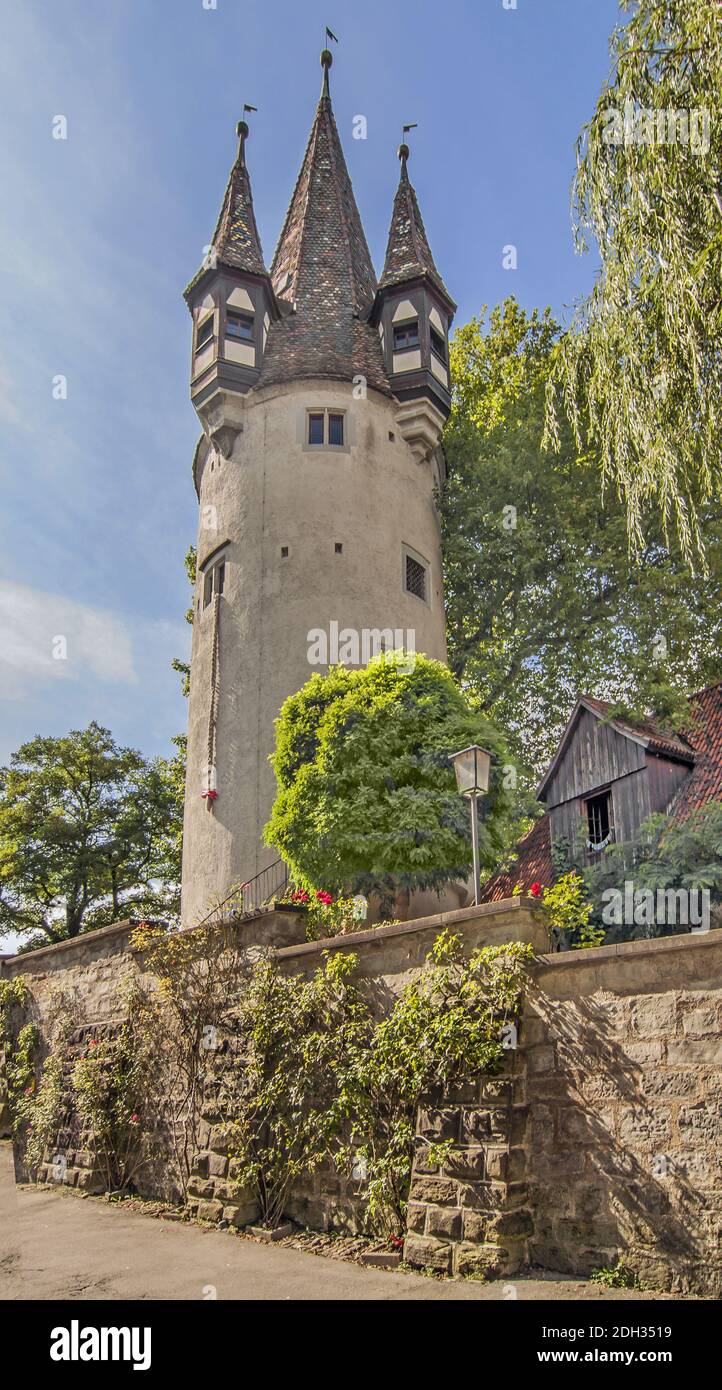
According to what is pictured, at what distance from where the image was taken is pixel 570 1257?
21.8ft

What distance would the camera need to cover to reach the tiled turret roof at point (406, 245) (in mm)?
24156

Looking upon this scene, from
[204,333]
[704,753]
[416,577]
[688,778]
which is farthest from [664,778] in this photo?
[204,333]

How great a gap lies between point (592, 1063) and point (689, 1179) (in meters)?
0.97

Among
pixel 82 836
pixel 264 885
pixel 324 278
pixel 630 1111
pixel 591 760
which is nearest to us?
pixel 630 1111

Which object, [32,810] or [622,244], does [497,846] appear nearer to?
[622,244]

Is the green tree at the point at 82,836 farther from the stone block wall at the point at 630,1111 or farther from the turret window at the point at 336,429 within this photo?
the stone block wall at the point at 630,1111

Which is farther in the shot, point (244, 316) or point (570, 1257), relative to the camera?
point (244, 316)

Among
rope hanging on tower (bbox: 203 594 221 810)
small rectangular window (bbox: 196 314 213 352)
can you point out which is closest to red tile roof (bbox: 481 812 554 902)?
rope hanging on tower (bbox: 203 594 221 810)

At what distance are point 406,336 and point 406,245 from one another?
330 cm

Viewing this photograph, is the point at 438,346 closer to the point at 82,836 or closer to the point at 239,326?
the point at 239,326

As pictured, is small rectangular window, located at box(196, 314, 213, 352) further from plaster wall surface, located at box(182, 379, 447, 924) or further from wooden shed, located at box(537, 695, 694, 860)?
wooden shed, located at box(537, 695, 694, 860)

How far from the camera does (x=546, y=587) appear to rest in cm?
2209

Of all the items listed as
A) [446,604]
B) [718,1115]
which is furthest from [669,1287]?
[446,604]

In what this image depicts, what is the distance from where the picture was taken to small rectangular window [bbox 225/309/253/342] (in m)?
22.7
